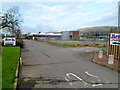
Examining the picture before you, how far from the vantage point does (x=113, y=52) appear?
10.6 meters

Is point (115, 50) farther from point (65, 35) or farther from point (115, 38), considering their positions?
point (65, 35)

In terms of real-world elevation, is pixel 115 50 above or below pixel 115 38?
below

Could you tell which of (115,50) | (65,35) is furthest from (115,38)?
(65,35)

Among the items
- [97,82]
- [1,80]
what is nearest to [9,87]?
[1,80]

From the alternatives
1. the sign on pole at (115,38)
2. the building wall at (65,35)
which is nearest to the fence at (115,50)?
the sign on pole at (115,38)

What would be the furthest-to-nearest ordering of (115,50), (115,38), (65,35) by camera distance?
1. (65,35)
2. (115,50)
3. (115,38)

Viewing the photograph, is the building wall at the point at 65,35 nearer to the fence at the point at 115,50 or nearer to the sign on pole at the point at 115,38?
the fence at the point at 115,50

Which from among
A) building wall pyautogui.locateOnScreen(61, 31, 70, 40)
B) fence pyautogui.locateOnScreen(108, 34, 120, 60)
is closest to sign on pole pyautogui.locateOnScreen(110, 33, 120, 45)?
fence pyautogui.locateOnScreen(108, 34, 120, 60)

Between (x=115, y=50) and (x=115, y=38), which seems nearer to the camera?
(x=115, y=38)

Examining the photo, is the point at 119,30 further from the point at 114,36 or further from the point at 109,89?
the point at 109,89

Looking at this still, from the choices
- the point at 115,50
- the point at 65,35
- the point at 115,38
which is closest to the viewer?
the point at 115,38

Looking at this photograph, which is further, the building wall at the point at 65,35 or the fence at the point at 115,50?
the building wall at the point at 65,35

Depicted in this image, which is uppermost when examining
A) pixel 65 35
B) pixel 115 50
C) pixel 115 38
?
pixel 65 35

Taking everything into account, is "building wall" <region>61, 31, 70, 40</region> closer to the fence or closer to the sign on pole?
the fence
